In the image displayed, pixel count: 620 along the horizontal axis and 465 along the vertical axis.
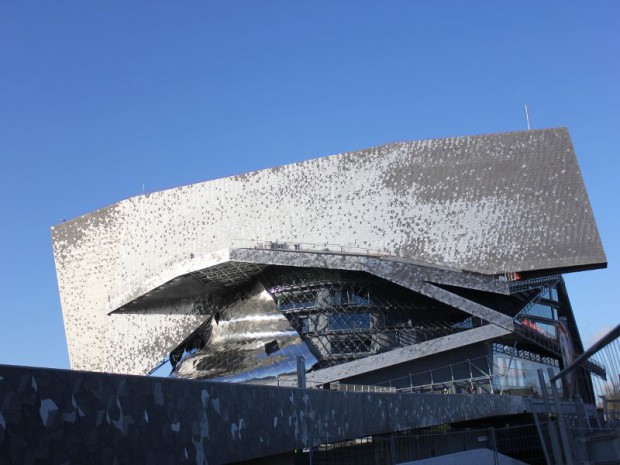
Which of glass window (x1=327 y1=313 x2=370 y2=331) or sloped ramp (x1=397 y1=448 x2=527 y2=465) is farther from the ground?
glass window (x1=327 y1=313 x2=370 y2=331)

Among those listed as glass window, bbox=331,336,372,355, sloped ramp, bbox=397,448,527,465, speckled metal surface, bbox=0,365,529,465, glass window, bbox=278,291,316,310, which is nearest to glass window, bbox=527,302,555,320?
glass window, bbox=331,336,372,355

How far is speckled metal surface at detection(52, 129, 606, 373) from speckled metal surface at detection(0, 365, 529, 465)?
78.9 feet

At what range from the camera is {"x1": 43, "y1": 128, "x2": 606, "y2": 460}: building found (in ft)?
111

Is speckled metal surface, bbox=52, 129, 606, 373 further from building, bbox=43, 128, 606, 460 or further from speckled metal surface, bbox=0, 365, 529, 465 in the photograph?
speckled metal surface, bbox=0, 365, 529, 465

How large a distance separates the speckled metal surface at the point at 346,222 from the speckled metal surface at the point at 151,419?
24046 millimetres

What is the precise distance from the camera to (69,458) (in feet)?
21.4

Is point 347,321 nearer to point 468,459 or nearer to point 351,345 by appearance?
point 351,345

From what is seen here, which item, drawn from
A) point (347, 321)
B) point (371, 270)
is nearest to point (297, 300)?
point (347, 321)

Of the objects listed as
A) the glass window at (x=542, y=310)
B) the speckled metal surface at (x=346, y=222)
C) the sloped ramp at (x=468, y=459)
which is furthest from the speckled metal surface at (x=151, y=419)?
the glass window at (x=542, y=310)

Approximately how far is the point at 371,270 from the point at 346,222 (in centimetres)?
698

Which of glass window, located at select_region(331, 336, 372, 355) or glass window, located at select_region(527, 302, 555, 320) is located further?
glass window, located at select_region(331, 336, 372, 355)

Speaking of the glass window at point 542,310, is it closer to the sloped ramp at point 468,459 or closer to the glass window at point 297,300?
the glass window at point 297,300

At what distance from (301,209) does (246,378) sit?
37.5 feet

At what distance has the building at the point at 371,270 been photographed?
111 feet
